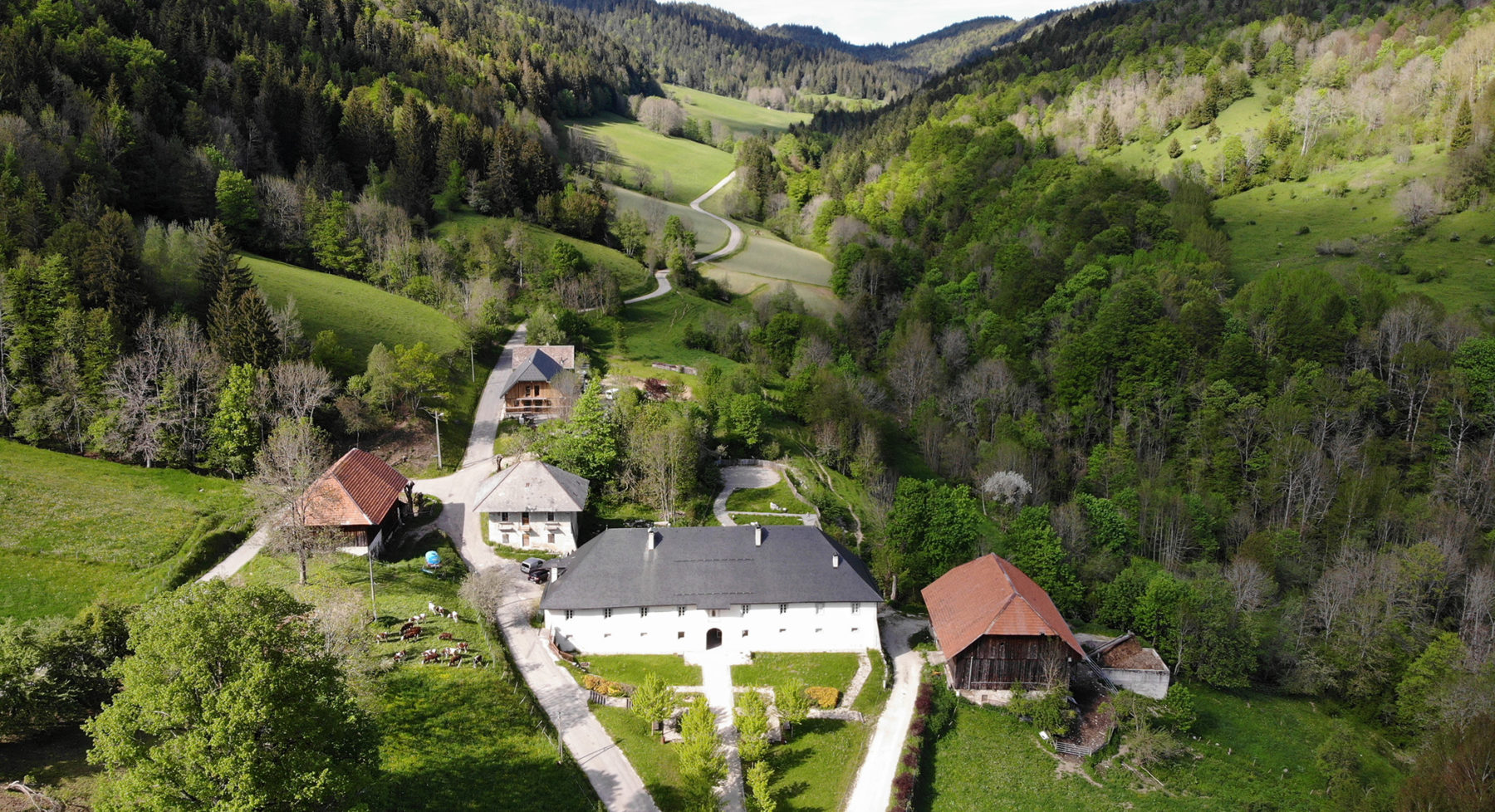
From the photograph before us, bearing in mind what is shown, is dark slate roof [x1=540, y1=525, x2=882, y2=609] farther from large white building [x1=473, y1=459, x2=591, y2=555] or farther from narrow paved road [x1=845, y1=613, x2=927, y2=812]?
large white building [x1=473, y1=459, x2=591, y2=555]

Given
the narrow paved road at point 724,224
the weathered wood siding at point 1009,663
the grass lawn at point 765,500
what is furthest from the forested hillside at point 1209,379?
the narrow paved road at point 724,224

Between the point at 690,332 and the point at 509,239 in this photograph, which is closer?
the point at 690,332

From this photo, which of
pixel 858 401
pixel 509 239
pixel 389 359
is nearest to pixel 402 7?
pixel 509 239

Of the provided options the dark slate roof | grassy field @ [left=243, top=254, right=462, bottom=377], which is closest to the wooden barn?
the dark slate roof

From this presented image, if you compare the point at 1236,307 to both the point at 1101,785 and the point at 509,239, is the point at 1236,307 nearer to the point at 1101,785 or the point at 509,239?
the point at 1101,785

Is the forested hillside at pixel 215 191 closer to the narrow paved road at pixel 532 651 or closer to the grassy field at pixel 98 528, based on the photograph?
the grassy field at pixel 98 528

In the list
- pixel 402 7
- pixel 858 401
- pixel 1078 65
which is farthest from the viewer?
pixel 402 7
